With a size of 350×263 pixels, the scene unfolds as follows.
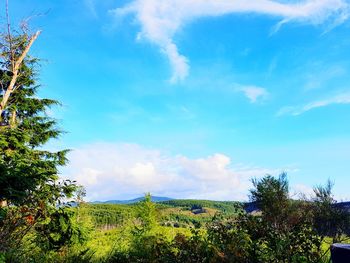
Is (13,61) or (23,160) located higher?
(13,61)

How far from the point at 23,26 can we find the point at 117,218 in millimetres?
52024

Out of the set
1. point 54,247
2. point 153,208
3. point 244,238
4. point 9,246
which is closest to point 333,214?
point 153,208

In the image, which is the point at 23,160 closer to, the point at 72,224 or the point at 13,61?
the point at 72,224

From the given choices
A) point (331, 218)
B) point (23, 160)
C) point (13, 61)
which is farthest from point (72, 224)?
point (331, 218)

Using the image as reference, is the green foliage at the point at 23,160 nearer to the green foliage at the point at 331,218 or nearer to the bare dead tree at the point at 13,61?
the bare dead tree at the point at 13,61

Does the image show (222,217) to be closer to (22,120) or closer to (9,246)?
(9,246)

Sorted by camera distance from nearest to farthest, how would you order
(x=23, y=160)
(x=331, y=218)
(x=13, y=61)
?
1. (x=23, y=160)
2. (x=13, y=61)
3. (x=331, y=218)

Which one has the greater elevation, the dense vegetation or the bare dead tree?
the bare dead tree

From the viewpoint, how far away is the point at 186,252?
6.48 metres

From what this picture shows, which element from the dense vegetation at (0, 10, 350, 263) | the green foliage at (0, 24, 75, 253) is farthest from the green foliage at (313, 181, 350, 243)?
the green foliage at (0, 24, 75, 253)

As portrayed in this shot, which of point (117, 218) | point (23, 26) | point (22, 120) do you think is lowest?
point (117, 218)

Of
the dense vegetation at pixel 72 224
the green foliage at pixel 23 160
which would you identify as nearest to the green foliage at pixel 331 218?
the dense vegetation at pixel 72 224

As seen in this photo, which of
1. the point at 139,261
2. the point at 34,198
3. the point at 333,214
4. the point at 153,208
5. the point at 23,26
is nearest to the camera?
the point at 139,261

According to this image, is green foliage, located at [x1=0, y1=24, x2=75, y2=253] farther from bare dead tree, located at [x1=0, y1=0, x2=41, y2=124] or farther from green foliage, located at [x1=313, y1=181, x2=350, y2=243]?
green foliage, located at [x1=313, y1=181, x2=350, y2=243]
